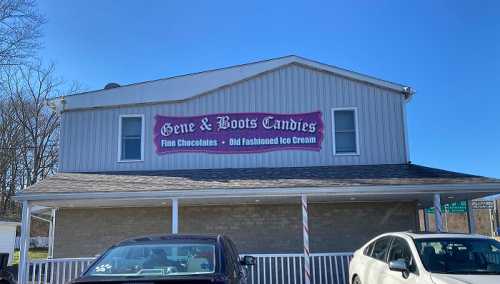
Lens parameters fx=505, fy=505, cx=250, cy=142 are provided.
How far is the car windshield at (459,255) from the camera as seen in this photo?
6719 mm

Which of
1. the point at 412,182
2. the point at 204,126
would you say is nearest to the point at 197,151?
the point at 204,126

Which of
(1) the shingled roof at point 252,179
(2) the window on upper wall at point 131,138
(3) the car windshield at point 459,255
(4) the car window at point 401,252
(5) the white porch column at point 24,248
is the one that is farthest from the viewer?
(2) the window on upper wall at point 131,138

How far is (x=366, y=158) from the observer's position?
15.2 meters

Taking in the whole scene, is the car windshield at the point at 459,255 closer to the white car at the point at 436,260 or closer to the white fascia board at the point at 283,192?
the white car at the point at 436,260

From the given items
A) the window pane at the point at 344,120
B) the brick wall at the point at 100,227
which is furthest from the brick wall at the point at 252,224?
the window pane at the point at 344,120

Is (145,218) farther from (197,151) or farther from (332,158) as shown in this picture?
(332,158)

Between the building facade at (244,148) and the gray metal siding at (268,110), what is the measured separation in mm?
31

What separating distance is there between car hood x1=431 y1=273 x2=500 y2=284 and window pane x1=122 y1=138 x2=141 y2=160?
440 inches

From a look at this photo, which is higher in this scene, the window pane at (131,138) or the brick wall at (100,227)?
the window pane at (131,138)

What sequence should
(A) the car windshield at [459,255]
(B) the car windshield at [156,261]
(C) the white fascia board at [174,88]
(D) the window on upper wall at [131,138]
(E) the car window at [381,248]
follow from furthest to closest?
(C) the white fascia board at [174,88], (D) the window on upper wall at [131,138], (E) the car window at [381,248], (A) the car windshield at [459,255], (B) the car windshield at [156,261]

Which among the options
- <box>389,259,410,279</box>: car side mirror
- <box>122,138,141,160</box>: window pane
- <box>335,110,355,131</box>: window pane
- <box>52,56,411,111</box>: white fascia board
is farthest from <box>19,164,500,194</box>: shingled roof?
<box>389,259,410,279</box>: car side mirror

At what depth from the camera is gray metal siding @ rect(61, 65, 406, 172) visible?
50.0 feet

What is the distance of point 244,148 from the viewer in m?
15.5

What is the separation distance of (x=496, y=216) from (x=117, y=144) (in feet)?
102
